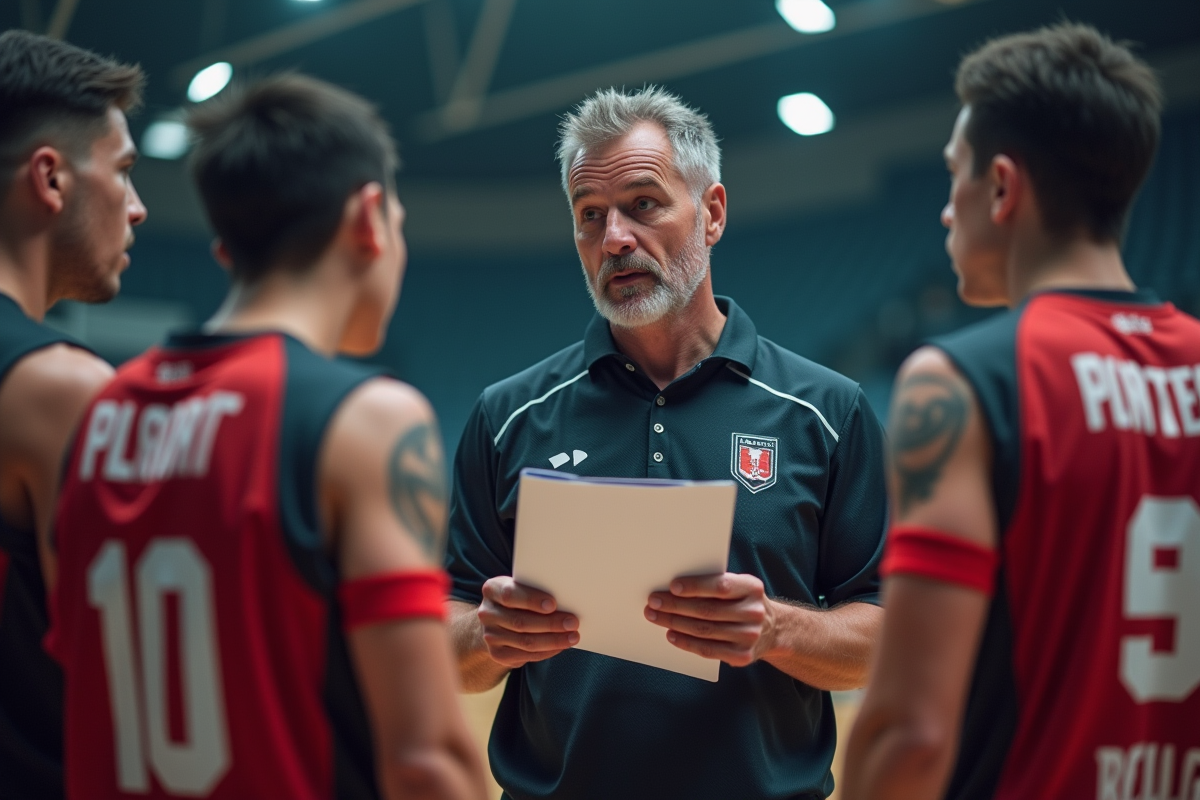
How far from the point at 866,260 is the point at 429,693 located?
11.1 m

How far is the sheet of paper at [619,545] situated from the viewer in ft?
6.47

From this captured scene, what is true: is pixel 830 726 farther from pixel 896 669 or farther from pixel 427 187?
pixel 427 187

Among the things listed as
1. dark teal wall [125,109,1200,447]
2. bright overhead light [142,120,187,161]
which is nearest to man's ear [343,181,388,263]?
dark teal wall [125,109,1200,447]

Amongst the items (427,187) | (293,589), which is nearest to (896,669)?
(293,589)

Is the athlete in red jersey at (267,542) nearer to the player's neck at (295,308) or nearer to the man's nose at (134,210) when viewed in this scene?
the player's neck at (295,308)

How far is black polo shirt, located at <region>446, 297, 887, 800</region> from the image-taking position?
233 centimetres

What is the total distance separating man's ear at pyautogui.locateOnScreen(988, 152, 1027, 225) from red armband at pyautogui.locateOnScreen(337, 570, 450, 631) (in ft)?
3.25

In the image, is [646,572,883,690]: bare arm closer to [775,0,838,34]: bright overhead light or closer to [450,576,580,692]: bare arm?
[450,576,580,692]: bare arm

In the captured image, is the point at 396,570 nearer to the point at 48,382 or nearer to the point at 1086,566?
the point at 48,382

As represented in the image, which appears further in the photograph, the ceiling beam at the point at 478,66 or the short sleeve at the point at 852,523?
the ceiling beam at the point at 478,66

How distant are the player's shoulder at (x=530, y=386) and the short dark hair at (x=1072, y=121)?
122 cm

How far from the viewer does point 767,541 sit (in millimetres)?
2426

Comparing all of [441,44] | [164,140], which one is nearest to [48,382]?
[441,44]

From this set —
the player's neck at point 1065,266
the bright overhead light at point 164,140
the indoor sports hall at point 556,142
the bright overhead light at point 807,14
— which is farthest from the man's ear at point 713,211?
the bright overhead light at point 164,140
